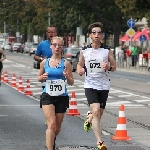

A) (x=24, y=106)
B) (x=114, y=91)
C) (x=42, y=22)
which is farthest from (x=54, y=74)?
(x=42, y=22)

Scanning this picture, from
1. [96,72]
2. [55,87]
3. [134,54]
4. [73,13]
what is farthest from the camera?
[73,13]

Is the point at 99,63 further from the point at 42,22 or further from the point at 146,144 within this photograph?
the point at 42,22

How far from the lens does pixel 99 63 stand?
11906 millimetres

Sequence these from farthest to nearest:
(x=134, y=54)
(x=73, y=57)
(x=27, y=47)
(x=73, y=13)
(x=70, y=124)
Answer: (x=27, y=47) < (x=73, y=13) < (x=134, y=54) < (x=73, y=57) < (x=70, y=124)

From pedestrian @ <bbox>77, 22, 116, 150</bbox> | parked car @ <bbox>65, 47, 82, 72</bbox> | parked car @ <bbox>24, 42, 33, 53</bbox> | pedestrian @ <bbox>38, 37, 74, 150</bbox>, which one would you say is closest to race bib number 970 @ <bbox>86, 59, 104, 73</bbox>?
pedestrian @ <bbox>77, 22, 116, 150</bbox>

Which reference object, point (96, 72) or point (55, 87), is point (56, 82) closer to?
point (55, 87)

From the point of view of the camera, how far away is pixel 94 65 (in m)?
11.9

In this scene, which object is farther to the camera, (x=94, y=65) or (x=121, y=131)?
(x=121, y=131)

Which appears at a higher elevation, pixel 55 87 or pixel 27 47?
pixel 55 87

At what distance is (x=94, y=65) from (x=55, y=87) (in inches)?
48.4

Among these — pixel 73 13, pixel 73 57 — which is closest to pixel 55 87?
pixel 73 57

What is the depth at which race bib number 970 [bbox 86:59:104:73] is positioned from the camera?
11.9 meters

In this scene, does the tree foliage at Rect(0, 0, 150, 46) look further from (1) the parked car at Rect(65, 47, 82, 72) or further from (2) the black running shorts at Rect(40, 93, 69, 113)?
(2) the black running shorts at Rect(40, 93, 69, 113)

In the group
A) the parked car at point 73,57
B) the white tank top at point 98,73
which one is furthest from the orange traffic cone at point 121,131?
the parked car at point 73,57
